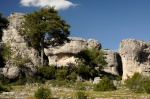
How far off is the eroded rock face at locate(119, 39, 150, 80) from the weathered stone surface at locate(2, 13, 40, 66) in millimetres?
18177

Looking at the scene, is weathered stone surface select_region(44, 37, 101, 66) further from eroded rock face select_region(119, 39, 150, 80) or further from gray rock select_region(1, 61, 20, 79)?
gray rock select_region(1, 61, 20, 79)

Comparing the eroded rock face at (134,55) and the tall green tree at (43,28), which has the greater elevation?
the tall green tree at (43,28)

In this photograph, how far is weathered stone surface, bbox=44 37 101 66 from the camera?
208ft

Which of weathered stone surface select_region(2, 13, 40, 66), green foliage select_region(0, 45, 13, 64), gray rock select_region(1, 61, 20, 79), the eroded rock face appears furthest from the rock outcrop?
the eroded rock face

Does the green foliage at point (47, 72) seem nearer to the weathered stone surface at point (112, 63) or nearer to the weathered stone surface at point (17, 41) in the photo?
the weathered stone surface at point (17, 41)

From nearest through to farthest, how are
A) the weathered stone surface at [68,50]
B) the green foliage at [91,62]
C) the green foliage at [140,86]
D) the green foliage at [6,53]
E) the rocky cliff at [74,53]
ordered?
the green foliage at [140,86] < the green foliage at [6,53] < the rocky cliff at [74,53] < the green foliage at [91,62] < the weathered stone surface at [68,50]

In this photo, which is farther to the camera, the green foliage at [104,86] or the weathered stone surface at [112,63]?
the weathered stone surface at [112,63]

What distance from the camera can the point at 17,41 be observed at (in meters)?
50.2

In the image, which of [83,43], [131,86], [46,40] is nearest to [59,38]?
[46,40]

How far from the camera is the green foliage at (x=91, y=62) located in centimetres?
5253

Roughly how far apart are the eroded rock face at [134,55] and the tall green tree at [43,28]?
48.1ft

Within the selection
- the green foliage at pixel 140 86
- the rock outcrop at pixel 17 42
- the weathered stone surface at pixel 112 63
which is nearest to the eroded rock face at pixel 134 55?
the weathered stone surface at pixel 112 63

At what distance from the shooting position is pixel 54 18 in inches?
1891

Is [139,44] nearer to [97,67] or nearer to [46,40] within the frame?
[97,67]
